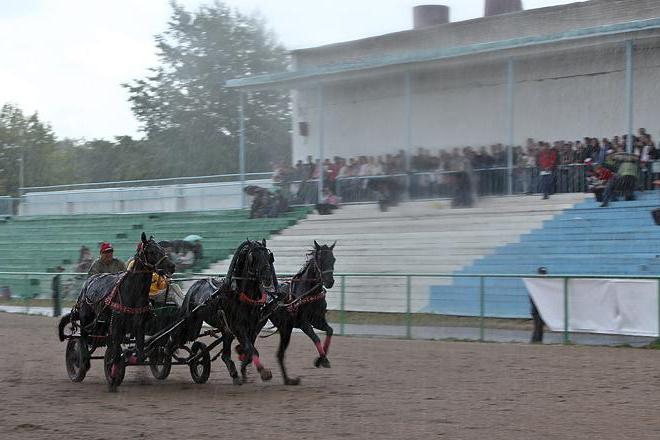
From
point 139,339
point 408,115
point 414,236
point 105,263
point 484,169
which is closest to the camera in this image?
point 139,339

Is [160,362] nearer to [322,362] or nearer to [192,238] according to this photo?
[322,362]

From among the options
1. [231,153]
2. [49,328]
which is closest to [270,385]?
[49,328]

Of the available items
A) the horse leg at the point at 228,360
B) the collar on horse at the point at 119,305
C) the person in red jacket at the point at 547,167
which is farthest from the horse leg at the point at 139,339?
the person in red jacket at the point at 547,167

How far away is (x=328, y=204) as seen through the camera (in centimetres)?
2855

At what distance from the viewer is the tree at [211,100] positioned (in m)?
40.2

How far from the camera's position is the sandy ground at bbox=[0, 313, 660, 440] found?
29.6 ft

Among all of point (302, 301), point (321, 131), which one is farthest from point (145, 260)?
point (321, 131)

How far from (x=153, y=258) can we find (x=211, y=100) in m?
32.7

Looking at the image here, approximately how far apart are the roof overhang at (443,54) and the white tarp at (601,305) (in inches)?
321

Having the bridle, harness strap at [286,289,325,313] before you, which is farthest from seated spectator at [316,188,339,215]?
the bridle

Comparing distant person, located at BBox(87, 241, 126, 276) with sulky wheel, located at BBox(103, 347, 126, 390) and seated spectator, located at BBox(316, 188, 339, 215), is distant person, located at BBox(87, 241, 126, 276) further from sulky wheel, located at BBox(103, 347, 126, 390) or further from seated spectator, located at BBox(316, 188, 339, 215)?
seated spectator, located at BBox(316, 188, 339, 215)

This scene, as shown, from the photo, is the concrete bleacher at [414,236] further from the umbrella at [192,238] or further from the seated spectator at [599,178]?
the umbrella at [192,238]

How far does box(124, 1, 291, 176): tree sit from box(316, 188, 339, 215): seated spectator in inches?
387

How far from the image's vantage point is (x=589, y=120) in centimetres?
2536
